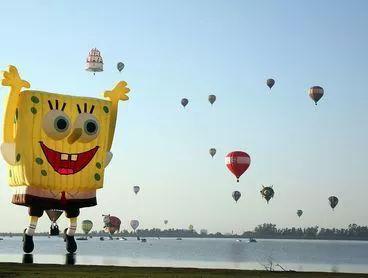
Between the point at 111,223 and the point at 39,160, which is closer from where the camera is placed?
the point at 39,160

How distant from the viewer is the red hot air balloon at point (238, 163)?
54.8 meters

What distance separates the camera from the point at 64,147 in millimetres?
32719

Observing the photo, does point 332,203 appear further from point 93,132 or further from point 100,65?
point 93,132

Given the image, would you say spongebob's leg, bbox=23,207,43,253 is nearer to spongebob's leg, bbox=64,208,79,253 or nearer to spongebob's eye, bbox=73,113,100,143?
spongebob's leg, bbox=64,208,79,253

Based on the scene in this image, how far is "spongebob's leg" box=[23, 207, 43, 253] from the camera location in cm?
3319

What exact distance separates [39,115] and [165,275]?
9857 mm

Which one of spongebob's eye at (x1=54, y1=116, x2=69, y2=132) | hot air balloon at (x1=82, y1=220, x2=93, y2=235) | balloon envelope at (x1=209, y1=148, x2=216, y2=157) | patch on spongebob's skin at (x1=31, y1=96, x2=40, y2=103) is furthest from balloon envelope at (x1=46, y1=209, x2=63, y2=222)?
balloon envelope at (x1=209, y1=148, x2=216, y2=157)

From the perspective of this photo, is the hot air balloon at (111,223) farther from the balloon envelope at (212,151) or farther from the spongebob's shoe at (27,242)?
the spongebob's shoe at (27,242)

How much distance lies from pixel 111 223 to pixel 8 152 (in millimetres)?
25471

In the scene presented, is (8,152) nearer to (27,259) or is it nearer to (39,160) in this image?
(39,160)

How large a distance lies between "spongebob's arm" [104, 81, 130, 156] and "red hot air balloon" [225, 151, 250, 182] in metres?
20.9

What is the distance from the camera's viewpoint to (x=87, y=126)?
1287 inches

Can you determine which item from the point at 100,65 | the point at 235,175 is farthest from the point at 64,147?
the point at 235,175

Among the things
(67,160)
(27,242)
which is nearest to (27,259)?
(27,242)
